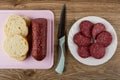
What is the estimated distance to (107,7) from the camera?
99cm

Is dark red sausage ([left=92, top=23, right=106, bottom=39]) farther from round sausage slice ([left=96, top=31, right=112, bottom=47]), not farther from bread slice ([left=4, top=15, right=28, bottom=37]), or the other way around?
bread slice ([left=4, top=15, right=28, bottom=37])

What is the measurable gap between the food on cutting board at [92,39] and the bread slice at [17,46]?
0.16 m

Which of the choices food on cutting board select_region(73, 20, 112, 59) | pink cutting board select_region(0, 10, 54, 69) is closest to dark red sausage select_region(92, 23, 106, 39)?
food on cutting board select_region(73, 20, 112, 59)

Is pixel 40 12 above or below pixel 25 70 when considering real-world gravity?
above

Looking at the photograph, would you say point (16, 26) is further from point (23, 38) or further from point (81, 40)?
point (81, 40)

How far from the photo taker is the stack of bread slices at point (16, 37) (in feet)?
3.08

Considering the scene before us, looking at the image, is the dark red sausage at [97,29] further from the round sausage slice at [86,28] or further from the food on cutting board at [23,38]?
the food on cutting board at [23,38]

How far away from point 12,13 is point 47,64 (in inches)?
7.8

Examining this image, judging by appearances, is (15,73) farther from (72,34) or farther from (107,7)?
(107,7)

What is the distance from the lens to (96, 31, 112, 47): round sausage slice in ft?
3.06

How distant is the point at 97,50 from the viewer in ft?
3.05

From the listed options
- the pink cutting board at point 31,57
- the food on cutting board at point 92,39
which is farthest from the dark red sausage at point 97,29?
the pink cutting board at point 31,57

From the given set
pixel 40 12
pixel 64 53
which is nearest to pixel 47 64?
pixel 64 53

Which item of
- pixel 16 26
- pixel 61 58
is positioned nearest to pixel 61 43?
pixel 61 58
